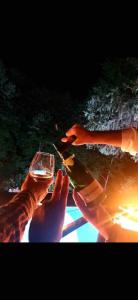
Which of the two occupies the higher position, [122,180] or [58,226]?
[58,226]

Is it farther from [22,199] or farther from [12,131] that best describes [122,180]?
[22,199]

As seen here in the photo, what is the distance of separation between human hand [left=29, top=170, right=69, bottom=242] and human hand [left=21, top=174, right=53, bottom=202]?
61 mm

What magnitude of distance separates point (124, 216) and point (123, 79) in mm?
8171

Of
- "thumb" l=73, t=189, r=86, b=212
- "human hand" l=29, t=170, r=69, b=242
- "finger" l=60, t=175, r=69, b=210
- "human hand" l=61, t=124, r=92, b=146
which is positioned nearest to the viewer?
"human hand" l=29, t=170, r=69, b=242

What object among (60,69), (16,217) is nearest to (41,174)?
(16,217)

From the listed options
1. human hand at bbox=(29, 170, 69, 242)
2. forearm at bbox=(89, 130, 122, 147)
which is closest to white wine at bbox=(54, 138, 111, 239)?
human hand at bbox=(29, 170, 69, 242)

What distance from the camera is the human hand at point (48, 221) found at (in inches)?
51.4

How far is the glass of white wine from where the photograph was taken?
1.55m

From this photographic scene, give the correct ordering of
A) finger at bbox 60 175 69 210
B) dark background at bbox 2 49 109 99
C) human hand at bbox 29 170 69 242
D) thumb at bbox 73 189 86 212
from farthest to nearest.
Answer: dark background at bbox 2 49 109 99 → thumb at bbox 73 189 86 212 → finger at bbox 60 175 69 210 → human hand at bbox 29 170 69 242

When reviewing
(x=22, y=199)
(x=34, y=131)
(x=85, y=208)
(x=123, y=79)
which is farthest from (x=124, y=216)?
(x=34, y=131)

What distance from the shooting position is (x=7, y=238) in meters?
1.19

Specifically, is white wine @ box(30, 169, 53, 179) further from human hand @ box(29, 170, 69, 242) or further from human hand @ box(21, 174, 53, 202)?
human hand @ box(29, 170, 69, 242)

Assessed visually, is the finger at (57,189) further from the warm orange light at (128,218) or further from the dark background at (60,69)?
the dark background at (60,69)

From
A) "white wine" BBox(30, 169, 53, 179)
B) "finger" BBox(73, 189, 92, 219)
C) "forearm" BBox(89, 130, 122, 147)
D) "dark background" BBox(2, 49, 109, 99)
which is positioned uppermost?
"dark background" BBox(2, 49, 109, 99)
